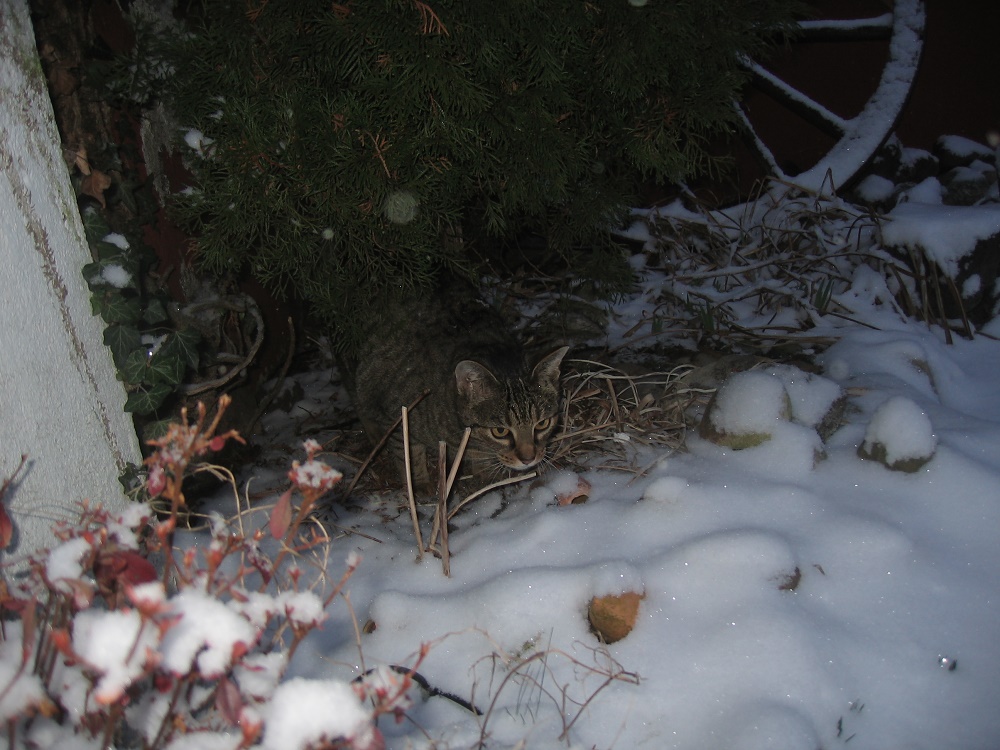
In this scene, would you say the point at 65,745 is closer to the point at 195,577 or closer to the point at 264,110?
the point at 195,577

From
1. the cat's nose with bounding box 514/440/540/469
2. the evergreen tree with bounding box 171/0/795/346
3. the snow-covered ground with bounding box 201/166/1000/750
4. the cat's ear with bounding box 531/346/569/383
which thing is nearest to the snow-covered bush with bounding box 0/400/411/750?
the snow-covered ground with bounding box 201/166/1000/750

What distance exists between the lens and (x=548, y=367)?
2.49m

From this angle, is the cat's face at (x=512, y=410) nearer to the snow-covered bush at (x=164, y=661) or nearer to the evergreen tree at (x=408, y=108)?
the evergreen tree at (x=408, y=108)

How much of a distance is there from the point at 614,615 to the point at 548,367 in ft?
3.58

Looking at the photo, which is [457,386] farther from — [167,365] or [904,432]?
[904,432]

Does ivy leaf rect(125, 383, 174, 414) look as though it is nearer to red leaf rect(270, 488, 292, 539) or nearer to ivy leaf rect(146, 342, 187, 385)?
ivy leaf rect(146, 342, 187, 385)

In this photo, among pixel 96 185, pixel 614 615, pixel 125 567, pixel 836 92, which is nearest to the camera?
pixel 125 567

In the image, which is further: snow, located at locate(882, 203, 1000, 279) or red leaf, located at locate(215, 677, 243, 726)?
snow, located at locate(882, 203, 1000, 279)

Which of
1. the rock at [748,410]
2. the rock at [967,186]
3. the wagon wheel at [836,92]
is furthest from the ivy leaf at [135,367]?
the rock at [967,186]

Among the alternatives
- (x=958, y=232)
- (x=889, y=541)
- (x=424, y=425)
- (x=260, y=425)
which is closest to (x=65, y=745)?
(x=889, y=541)

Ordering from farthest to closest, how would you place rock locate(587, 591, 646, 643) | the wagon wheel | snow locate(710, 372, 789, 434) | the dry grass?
the wagon wheel, the dry grass, snow locate(710, 372, 789, 434), rock locate(587, 591, 646, 643)

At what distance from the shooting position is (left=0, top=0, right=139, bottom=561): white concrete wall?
1.43 m

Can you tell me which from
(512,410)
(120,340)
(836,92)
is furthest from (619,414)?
(836,92)

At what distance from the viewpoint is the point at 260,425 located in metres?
2.94
